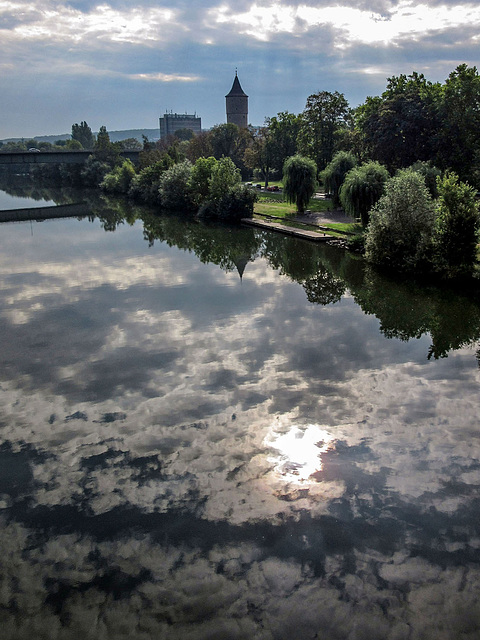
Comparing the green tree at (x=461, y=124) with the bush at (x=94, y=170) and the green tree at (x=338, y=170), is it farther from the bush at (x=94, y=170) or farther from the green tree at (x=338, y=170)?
the bush at (x=94, y=170)

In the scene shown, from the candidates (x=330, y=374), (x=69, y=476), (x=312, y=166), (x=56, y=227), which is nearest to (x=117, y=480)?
(x=69, y=476)

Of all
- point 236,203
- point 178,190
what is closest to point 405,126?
point 236,203

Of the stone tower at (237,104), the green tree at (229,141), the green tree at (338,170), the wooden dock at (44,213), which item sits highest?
the stone tower at (237,104)

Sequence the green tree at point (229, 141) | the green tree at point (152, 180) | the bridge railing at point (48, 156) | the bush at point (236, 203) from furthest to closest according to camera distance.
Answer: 1. the green tree at point (229, 141)
2. the bridge railing at point (48, 156)
3. the green tree at point (152, 180)
4. the bush at point (236, 203)

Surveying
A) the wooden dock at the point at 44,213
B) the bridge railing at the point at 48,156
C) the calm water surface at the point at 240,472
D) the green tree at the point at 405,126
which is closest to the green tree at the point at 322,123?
the green tree at the point at 405,126

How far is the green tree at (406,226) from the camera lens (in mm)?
31578

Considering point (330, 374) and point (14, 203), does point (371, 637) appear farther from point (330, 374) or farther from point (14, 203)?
point (14, 203)

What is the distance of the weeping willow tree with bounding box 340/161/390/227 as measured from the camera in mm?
41094

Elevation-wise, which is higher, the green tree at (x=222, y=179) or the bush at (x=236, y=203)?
the green tree at (x=222, y=179)

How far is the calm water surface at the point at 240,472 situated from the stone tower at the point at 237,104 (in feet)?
517

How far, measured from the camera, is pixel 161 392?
657 inches

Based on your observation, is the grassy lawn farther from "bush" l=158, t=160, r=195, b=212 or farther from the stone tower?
the stone tower

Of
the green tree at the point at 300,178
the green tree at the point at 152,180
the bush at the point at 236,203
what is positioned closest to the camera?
the green tree at the point at 300,178

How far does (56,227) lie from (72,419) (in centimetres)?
4786
